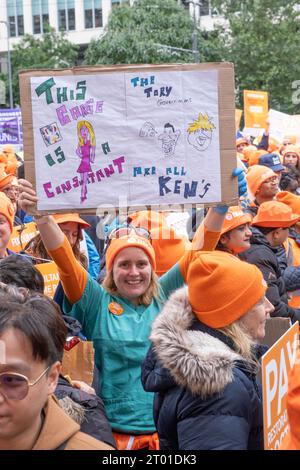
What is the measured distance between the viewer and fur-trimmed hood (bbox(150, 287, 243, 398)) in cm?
294

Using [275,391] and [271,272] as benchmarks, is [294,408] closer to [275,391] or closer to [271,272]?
[275,391]

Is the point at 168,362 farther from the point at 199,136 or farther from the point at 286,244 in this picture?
the point at 286,244

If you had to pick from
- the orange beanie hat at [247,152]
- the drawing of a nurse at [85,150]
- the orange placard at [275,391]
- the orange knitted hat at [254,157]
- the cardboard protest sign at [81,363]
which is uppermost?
the drawing of a nurse at [85,150]

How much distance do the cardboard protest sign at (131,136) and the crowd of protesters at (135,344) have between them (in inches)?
5.3

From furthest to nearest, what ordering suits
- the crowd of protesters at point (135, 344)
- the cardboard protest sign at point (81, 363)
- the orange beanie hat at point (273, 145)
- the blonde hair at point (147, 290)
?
the orange beanie hat at point (273, 145) < the blonde hair at point (147, 290) < the cardboard protest sign at point (81, 363) < the crowd of protesters at point (135, 344)

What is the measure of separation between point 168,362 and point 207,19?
66105mm

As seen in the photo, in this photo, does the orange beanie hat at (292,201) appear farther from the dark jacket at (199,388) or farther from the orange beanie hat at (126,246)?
the dark jacket at (199,388)

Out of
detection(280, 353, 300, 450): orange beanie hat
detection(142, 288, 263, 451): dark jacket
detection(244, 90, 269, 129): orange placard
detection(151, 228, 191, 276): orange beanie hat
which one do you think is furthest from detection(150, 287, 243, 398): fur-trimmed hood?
detection(244, 90, 269, 129): orange placard

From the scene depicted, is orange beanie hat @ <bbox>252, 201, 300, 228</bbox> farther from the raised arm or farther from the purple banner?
the purple banner

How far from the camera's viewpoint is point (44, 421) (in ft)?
7.91

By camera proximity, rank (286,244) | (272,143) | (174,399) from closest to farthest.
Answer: (174,399), (286,244), (272,143)

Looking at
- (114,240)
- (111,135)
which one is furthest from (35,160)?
(114,240)

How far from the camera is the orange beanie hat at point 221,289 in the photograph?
3.17 metres

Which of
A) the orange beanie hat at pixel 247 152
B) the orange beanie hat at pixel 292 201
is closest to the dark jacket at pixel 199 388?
the orange beanie hat at pixel 292 201
